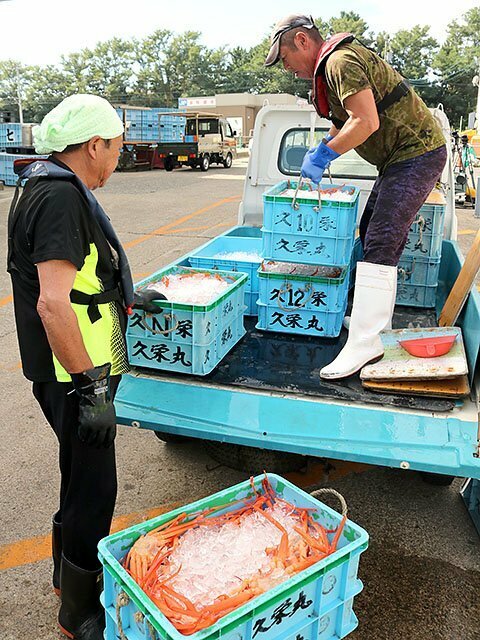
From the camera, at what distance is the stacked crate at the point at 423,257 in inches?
188

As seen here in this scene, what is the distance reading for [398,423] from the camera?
291 centimetres

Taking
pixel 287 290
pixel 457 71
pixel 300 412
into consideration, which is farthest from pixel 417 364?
pixel 457 71

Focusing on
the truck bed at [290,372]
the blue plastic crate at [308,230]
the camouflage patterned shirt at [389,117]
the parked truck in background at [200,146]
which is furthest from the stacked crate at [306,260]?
the parked truck in background at [200,146]

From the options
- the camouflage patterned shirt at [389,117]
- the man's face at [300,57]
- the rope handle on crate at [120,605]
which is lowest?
the rope handle on crate at [120,605]

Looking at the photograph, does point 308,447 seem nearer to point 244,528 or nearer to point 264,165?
point 244,528

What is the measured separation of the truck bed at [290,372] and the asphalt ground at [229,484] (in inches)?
29.0

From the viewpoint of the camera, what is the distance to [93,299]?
2.32 m

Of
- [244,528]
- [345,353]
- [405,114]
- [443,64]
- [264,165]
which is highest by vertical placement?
[443,64]

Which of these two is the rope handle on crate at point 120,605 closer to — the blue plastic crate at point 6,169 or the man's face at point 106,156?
the man's face at point 106,156

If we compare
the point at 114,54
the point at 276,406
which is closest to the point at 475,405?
the point at 276,406

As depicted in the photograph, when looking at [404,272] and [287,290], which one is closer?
[287,290]

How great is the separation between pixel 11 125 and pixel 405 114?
804 inches

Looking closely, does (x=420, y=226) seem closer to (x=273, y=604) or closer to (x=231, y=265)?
(x=231, y=265)

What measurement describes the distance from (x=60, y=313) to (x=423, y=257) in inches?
136
